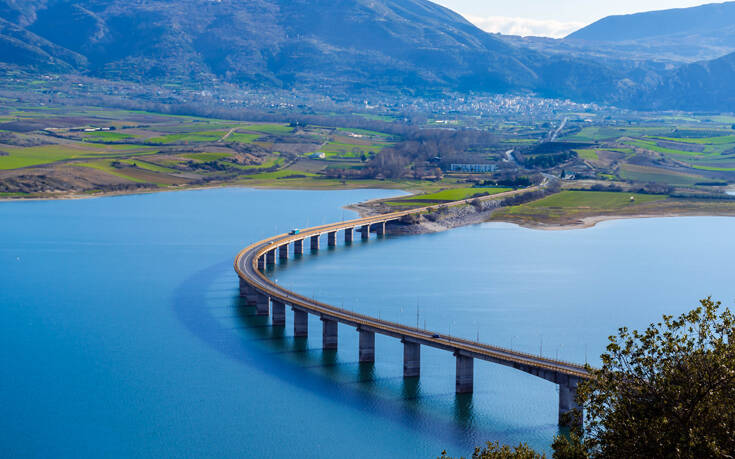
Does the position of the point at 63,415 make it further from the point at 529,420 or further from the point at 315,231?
the point at 315,231

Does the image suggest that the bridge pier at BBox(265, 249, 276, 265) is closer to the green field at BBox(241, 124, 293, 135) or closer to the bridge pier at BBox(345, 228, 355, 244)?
the bridge pier at BBox(345, 228, 355, 244)

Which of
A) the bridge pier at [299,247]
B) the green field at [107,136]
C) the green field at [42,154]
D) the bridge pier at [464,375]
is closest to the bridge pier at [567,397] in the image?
the bridge pier at [464,375]

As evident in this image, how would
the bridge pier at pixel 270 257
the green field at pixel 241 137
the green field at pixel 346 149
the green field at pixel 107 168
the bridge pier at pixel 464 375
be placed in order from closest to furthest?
the bridge pier at pixel 464 375
the bridge pier at pixel 270 257
the green field at pixel 107 168
the green field at pixel 346 149
the green field at pixel 241 137

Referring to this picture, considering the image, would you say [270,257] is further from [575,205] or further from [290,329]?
[575,205]

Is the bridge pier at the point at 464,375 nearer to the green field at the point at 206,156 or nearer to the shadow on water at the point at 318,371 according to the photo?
the shadow on water at the point at 318,371

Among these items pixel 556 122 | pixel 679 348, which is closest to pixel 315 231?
pixel 679 348

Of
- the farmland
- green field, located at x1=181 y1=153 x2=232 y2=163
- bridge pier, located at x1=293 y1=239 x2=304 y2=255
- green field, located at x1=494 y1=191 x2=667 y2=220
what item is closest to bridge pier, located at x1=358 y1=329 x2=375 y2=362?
bridge pier, located at x1=293 y1=239 x2=304 y2=255
